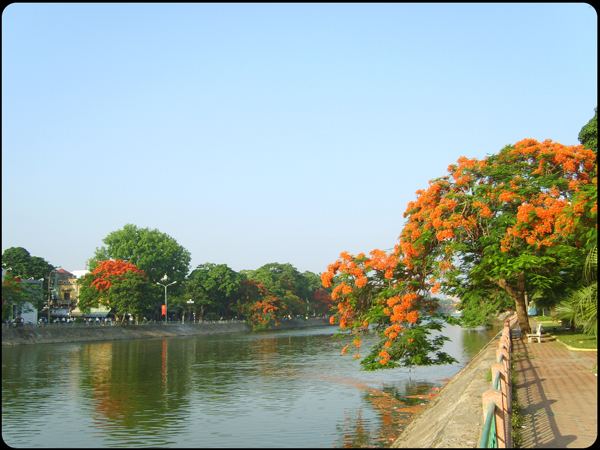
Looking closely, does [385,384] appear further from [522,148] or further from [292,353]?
[292,353]

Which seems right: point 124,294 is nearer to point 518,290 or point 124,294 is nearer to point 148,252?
point 148,252

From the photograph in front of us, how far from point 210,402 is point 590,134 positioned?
24157mm

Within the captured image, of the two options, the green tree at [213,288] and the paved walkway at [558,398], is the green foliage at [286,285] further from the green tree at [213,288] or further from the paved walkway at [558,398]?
the paved walkway at [558,398]

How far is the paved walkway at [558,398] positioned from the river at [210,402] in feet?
13.8

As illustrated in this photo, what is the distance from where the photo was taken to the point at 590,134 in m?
34.2

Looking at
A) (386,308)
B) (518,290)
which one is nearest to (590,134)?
(518,290)

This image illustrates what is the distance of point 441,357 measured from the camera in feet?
78.0

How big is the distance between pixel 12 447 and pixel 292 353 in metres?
34.5

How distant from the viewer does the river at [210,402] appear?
18781 millimetres

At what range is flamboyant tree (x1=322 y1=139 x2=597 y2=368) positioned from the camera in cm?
2255

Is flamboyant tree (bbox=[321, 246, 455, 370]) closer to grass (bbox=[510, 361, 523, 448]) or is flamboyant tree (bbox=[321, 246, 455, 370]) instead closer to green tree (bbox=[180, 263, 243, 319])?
grass (bbox=[510, 361, 523, 448])

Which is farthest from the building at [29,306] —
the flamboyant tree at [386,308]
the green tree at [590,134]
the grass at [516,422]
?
the grass at [516,422]

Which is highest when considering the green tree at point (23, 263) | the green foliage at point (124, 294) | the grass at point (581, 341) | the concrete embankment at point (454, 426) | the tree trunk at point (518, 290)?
the green tree at point (23, 263)

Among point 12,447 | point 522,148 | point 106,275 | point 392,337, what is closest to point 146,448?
point 12,447
